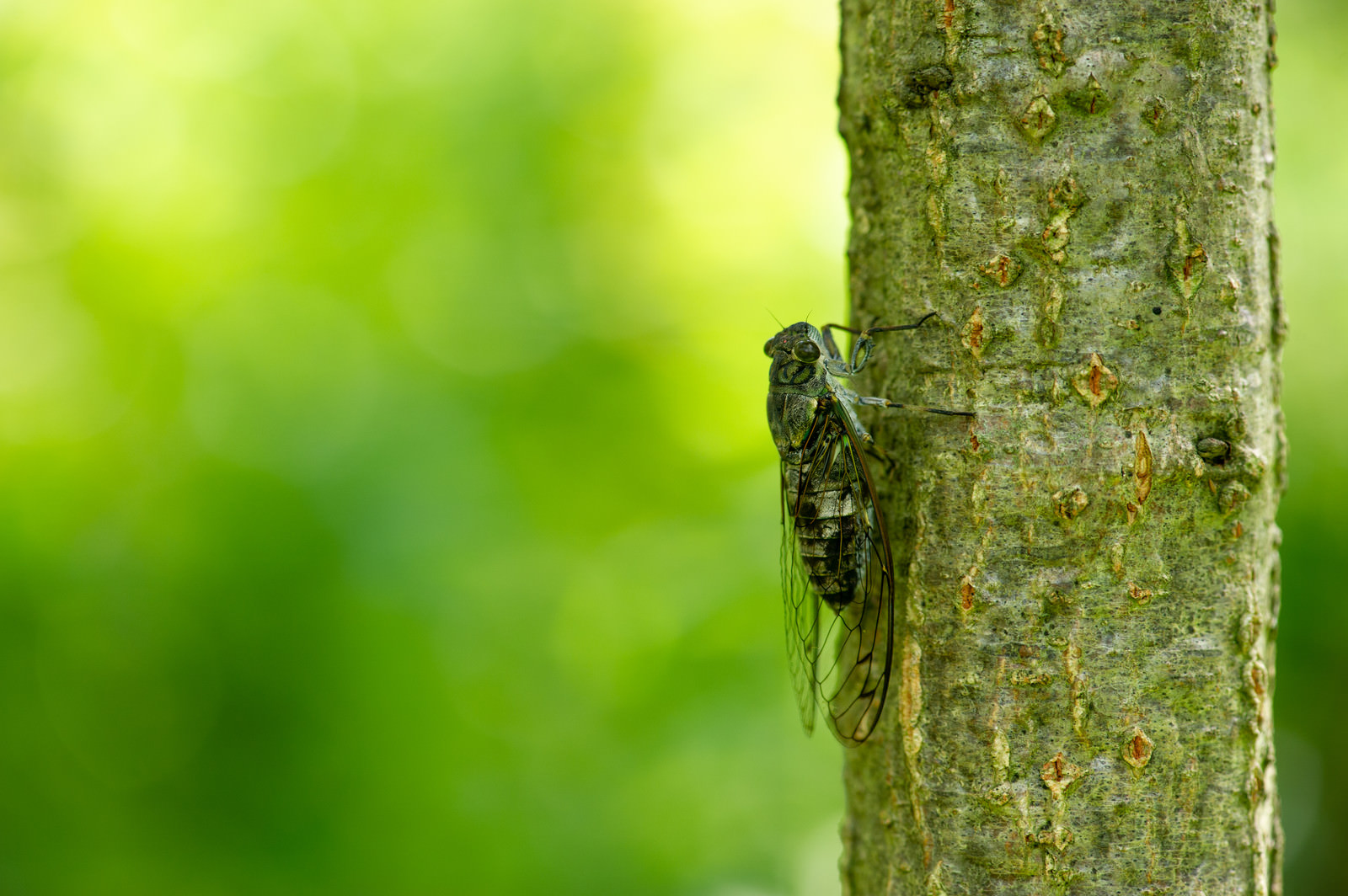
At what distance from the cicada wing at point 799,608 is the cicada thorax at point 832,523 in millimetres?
23

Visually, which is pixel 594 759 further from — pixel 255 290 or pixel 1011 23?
pixel 1011 23

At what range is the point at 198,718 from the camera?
324 centimetres

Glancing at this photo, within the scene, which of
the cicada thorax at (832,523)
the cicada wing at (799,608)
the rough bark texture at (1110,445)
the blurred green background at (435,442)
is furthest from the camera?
the blurred green background at (435,442)

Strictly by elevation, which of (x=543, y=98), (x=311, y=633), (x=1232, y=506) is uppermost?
(x=543, y=98)

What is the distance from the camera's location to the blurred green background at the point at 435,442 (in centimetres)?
320

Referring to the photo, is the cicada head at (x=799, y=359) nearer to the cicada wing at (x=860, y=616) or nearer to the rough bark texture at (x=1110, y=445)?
the cicada wing at (x=860, y=616)

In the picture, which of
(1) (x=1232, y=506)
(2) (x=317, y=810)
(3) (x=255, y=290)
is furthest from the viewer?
(3) (x=255, y=290)

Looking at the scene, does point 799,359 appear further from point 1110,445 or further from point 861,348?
point 1110,445

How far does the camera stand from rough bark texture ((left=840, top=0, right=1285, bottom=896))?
1.01 m

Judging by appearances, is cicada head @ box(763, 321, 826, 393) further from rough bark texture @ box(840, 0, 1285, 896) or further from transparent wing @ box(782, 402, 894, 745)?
rough bark texture @ box(840, 0, 1285, 896)

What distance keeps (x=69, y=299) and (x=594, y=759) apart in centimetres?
259

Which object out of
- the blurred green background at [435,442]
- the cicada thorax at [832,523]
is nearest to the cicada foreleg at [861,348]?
the cicada thorax at [832,523]

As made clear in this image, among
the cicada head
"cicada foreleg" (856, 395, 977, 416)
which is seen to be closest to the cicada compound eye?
the cicada head

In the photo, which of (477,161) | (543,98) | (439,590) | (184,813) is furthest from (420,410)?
(184,813)
